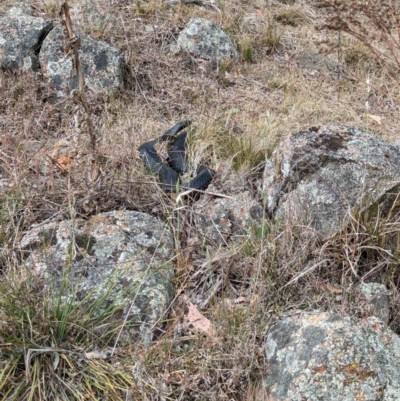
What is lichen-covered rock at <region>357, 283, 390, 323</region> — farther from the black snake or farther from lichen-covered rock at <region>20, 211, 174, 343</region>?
the black snake

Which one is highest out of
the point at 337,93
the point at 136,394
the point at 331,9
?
the point at 331,9

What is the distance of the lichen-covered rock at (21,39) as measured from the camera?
4.96 m

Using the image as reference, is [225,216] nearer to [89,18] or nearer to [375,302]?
[375,302]

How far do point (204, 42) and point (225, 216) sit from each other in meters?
3.21

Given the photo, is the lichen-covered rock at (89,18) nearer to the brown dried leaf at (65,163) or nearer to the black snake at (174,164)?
the black snake at (174,164)

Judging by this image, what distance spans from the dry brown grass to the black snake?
0.28 ft

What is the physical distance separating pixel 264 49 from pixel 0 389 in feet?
16.1

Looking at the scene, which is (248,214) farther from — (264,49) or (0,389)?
(264,49)

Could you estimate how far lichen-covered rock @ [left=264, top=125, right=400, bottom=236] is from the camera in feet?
9.18

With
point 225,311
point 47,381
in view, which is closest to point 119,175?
point 225,311

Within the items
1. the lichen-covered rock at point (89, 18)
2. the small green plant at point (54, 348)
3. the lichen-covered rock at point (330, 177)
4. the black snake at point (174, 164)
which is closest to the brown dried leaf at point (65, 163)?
the black snake at point (174, 164)

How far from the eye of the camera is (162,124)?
449 cm

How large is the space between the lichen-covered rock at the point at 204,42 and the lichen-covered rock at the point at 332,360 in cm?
394

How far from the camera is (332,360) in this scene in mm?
2121
